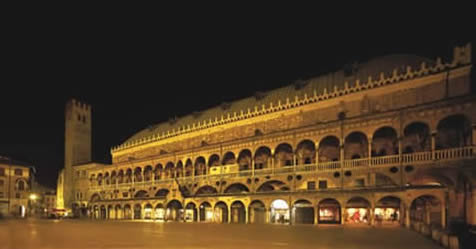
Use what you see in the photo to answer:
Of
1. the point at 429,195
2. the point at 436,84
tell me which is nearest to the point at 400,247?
the point at 429,195

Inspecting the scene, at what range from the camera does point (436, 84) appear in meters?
40.9

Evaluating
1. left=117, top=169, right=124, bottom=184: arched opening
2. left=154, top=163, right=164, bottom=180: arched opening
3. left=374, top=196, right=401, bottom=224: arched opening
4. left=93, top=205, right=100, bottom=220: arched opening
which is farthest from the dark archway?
left=374, top=196, right=401, bottom=224: arched opening

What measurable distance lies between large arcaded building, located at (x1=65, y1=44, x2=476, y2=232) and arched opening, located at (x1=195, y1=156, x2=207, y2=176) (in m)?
0.17

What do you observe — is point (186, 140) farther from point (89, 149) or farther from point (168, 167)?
point (89, 149)

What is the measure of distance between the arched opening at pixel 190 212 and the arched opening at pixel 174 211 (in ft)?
4.34

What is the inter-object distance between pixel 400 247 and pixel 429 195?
1652 centimetres

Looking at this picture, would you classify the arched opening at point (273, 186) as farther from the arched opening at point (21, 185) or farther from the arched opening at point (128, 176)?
the arched opening at point (21, 185)

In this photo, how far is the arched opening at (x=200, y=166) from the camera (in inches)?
2282

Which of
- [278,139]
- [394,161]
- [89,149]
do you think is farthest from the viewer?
[89,149]

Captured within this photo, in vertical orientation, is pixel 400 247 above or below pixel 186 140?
below

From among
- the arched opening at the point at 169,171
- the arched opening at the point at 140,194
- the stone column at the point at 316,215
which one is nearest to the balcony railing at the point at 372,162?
the stone column at the point at 316,215

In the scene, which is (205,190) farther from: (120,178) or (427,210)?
(427,210)

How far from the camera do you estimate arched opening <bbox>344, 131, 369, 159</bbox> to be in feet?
141

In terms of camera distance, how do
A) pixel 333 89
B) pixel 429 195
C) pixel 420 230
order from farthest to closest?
pixel 333 89
pixel 429 195
pixel 420 230
